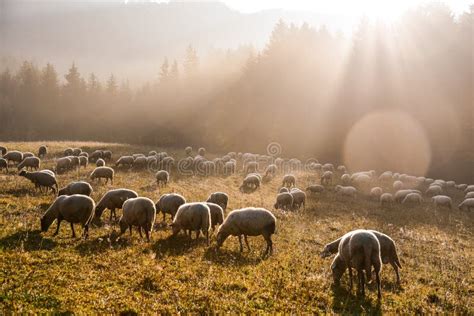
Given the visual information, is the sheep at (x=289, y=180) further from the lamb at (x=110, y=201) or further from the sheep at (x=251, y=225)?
the sheep at (x=251, y=225)

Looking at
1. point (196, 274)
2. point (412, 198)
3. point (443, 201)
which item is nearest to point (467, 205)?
point (443, 201)

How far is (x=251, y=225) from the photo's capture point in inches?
630

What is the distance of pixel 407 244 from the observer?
2056 cm

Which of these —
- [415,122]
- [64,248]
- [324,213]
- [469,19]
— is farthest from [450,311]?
[469,19]

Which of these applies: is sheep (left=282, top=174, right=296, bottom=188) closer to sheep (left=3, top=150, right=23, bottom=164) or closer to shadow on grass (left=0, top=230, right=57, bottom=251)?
shadow on grass (left=0, top=230, right=57, bottom=251)

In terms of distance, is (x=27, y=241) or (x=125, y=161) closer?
(x=27, y=241)

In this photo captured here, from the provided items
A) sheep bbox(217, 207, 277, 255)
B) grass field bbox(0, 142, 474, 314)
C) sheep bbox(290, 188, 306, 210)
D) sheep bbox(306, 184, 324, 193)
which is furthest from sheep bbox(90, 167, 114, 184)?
sheep bbox(306, 184, 324, 193)

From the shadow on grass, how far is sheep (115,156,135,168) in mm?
26980

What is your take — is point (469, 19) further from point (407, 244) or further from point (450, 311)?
point (450, 311)

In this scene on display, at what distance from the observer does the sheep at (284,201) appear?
27703 mm

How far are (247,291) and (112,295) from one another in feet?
13.4

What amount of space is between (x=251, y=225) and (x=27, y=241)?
9198 mm

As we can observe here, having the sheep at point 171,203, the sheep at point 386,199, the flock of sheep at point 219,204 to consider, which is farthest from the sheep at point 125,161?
the sheep at point 386,199

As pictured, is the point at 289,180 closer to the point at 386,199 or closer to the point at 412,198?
the point at 386,199
